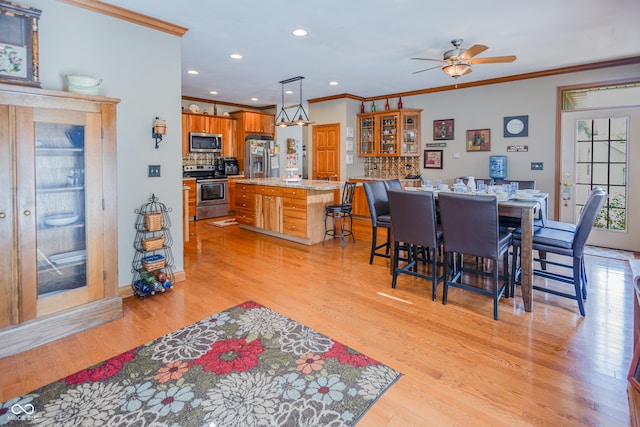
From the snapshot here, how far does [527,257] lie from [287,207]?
11.2 feet

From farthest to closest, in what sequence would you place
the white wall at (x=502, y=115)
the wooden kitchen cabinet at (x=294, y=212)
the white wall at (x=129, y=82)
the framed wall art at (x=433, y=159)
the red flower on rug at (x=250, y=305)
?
Answer: the framed wall art at (x=433, y=159), the white wall at (x=502, y=115), the wooden kitchen cabinet at (x=294, y=212), the red flower on rug at (x=250, y=305), the white wall at (x=129, y=82)

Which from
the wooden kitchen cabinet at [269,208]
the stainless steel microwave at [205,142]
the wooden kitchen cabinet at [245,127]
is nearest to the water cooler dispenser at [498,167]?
the wooden kitchen cabinet at [269,208]

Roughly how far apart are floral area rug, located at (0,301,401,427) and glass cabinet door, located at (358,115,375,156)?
558 centimetres

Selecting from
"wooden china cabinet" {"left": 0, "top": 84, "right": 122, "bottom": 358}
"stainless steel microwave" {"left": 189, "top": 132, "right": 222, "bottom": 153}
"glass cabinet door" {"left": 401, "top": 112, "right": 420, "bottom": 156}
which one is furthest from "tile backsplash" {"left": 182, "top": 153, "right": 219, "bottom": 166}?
"wooden china cabinet" {"left": 0, "top": 84, "right": 122, "bottom": 358}

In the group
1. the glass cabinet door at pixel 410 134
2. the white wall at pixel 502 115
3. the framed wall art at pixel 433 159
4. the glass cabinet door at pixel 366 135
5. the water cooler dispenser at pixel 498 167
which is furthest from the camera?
the glass cabinet door at pixel 366 135

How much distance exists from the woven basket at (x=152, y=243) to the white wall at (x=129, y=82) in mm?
174

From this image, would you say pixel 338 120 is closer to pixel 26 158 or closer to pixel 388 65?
pixel 388 65

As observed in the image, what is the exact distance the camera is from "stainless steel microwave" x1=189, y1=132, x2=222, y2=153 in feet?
24.9

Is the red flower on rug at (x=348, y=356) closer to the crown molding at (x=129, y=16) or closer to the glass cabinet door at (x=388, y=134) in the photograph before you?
the crown molding at (x=129, y=16)

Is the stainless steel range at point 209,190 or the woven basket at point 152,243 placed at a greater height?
the stainless steel range at point 209,190

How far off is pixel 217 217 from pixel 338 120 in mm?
3432

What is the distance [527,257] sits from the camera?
2943mm

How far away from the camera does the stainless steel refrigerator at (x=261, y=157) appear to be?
8.27 meters

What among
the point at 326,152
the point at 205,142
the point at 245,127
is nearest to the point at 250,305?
the point at 326,152
